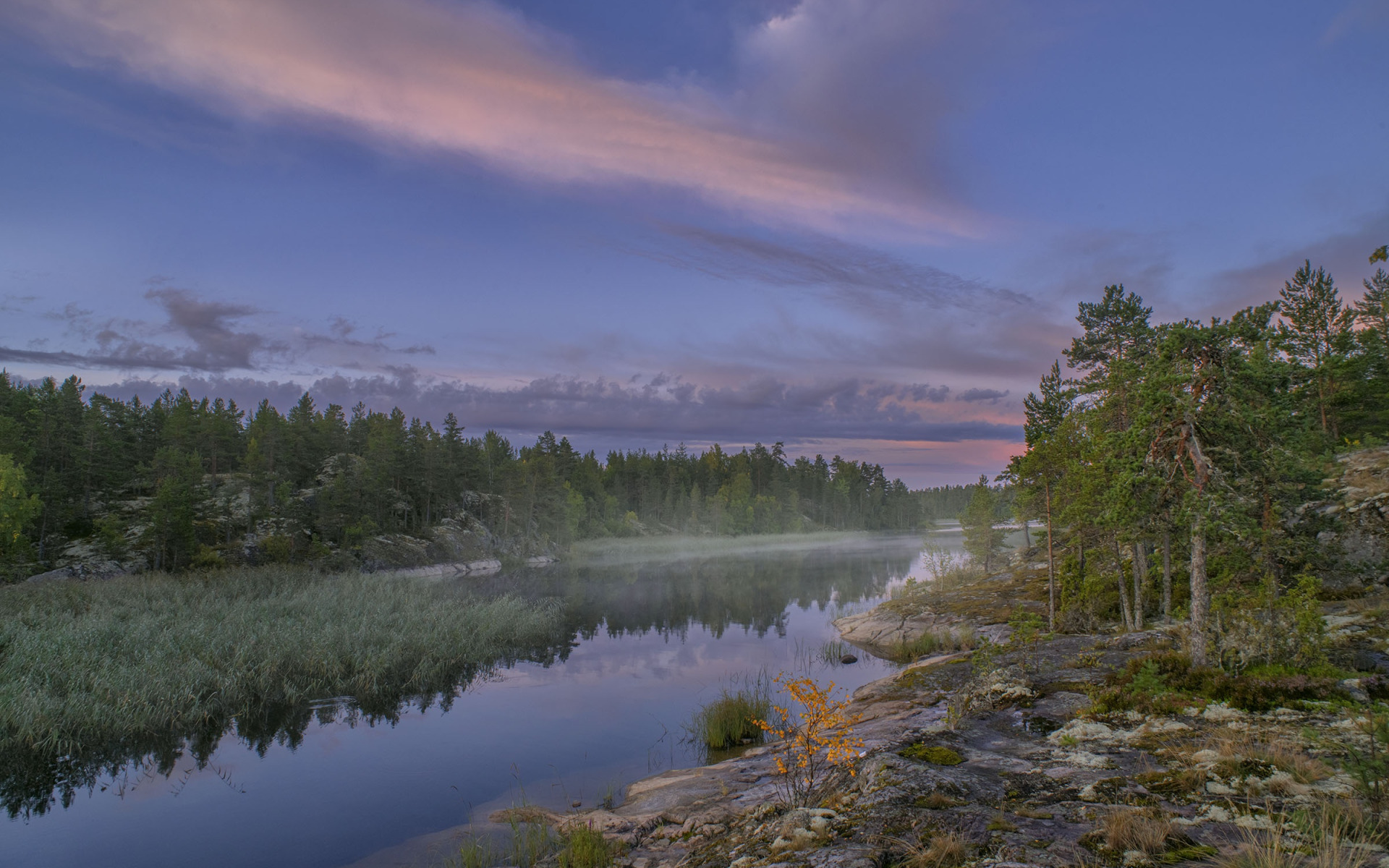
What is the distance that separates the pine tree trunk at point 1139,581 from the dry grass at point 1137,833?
62.0 feet

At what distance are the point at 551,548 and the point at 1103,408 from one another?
73.9m

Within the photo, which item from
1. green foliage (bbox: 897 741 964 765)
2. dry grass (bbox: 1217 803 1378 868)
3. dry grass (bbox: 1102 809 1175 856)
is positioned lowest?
green foliage (bbox: 897 741 964 765)

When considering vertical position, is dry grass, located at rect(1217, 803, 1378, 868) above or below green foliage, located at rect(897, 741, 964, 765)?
above

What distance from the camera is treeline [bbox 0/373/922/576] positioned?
152 ft

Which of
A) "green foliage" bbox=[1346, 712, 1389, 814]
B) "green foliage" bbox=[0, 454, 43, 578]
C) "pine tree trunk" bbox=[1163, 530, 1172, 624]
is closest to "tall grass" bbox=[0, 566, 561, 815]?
"green foliage" bbox=[0, 454, 43, 578]

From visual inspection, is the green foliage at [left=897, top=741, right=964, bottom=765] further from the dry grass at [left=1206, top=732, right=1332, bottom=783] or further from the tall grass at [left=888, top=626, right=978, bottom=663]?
the tall grass at [left=888, top=626, right=978, bottom=663]

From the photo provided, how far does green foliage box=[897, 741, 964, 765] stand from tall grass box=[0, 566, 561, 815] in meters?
16.1

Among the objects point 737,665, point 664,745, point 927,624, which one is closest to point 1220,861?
point 664,745

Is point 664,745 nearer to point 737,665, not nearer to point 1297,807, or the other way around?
point 737,665

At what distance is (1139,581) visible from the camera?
23172 millimetres

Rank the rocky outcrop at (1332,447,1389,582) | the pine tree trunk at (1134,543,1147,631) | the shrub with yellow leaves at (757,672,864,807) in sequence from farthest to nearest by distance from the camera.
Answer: the pine tree trunk at (1134,543,1147,631) < the rocky outcrop at (1332,447,1389,582) < the shrub with yellow leaves at (757,672,864,807)

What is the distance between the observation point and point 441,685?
75.0 ft

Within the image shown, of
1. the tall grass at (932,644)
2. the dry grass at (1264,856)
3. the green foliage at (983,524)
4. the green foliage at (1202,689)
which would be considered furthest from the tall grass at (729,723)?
the green foliage at (983,524)

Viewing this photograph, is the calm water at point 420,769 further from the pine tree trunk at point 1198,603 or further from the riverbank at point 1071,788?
the pine tree trunk at point 1198,603
